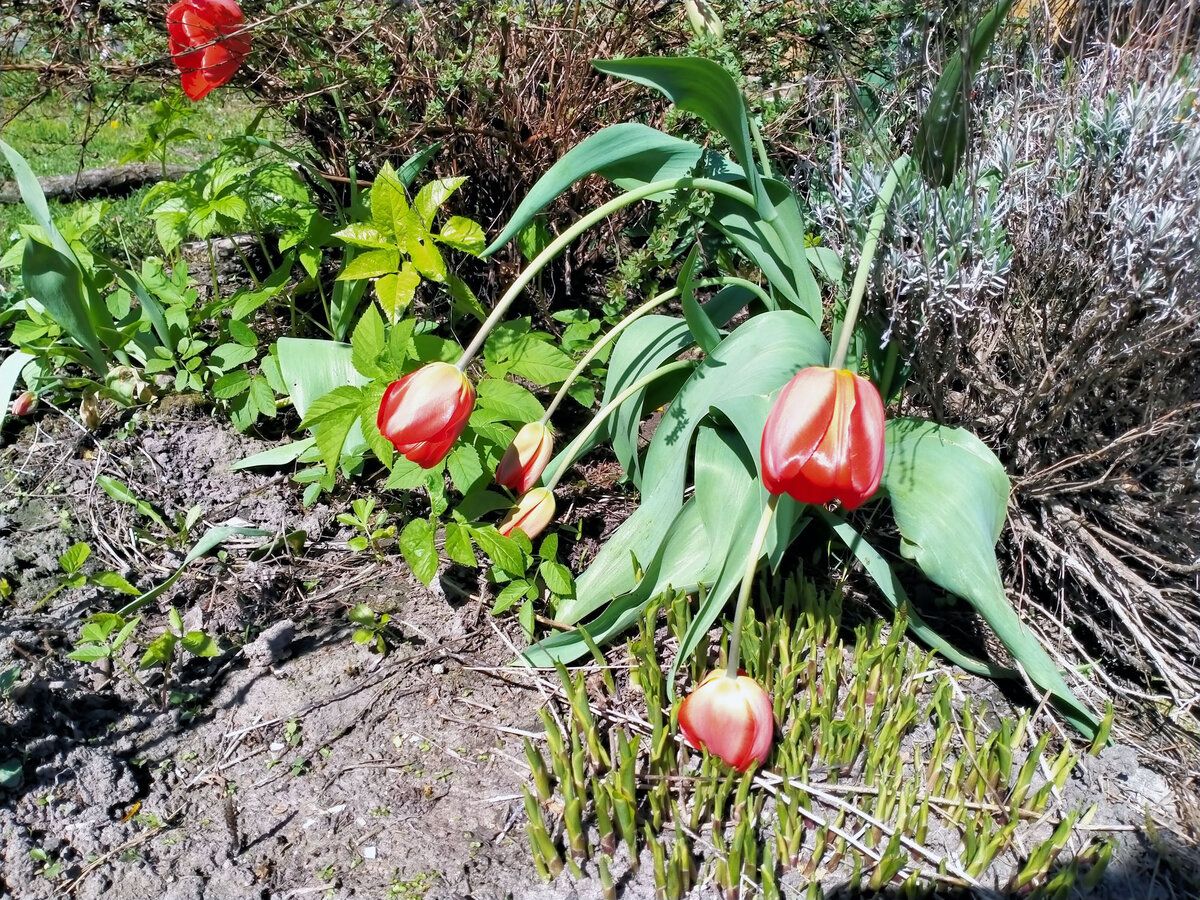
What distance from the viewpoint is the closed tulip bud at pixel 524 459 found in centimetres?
173

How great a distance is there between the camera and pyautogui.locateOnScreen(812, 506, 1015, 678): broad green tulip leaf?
1.55m

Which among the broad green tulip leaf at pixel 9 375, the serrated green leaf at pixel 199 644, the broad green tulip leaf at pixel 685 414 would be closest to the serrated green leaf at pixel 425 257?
the broad green tulip leaf at pixel 685 414

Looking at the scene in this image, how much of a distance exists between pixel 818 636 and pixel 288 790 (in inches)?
37.2

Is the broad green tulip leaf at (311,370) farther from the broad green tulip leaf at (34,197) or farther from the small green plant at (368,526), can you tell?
the broad green tulip leaf at (34,197)

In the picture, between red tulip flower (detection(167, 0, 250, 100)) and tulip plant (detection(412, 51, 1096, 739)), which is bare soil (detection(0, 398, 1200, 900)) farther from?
red tulip flower (detection(167, 0, 250, 100))

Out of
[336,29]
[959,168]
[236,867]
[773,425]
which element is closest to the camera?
[773,425]

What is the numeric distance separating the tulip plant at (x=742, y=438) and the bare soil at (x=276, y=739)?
20cm

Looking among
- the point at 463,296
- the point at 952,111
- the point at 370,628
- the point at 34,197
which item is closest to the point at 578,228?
the point at 952,111

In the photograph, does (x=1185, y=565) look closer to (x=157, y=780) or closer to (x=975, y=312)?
(x=975, y=312)

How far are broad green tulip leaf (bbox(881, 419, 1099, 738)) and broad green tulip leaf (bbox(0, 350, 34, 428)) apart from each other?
1875 mm

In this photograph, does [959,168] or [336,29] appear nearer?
[959,168]

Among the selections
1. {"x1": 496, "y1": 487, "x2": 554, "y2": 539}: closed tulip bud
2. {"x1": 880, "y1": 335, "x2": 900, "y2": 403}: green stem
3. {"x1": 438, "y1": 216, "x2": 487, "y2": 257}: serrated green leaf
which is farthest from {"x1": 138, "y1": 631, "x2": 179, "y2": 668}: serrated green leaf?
{"x1": 880, "y1": 335, "x2": 900, "y2": 403}: green stem

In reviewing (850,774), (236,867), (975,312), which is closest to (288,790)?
(236,867)

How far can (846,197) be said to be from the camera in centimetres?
171
